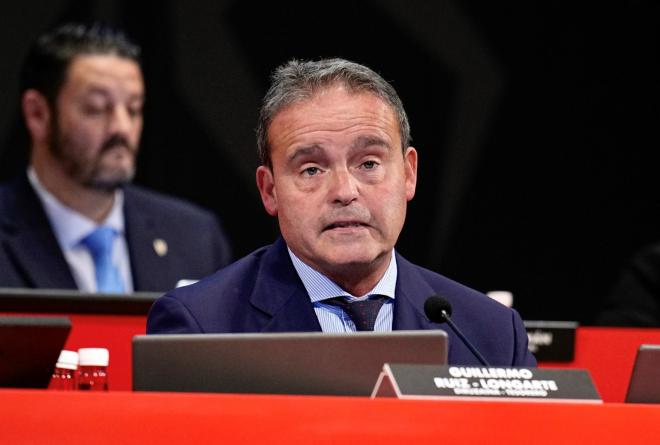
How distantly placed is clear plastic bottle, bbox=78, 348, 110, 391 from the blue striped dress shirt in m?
0.47

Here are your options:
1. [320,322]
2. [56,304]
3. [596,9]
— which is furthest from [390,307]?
Result: [596,9]

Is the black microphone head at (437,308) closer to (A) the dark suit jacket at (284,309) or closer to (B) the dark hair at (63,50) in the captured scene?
(A) the dark suit jacket at (284,309)

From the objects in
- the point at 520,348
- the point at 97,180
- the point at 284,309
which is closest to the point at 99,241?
the point at 97,180

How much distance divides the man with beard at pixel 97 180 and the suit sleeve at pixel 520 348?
2049 mm

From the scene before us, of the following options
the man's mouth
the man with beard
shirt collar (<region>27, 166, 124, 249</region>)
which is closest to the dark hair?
the man with beard

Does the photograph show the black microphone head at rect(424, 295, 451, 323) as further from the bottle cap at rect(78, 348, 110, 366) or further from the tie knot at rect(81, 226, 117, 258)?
the tie knot at rect(81, 226, 117, 258)

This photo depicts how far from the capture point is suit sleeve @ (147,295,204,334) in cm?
230

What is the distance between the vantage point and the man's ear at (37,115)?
4.60 metres

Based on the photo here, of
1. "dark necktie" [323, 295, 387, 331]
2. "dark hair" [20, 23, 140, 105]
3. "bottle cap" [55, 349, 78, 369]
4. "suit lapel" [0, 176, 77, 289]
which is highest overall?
"dark hair" [20, 23, 140, 105]

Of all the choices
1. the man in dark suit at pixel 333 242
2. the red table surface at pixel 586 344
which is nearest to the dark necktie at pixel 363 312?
the man in dark suit at pixel 333 242

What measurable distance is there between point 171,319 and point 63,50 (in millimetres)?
2470

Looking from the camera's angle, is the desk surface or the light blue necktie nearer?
the desk surface

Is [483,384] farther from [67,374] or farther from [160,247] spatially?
[160,247]

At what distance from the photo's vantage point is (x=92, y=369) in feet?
6.97
